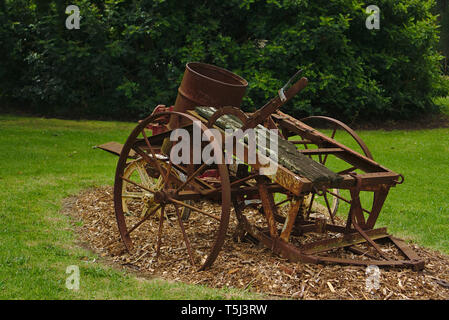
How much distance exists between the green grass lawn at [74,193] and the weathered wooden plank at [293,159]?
105 centimetres

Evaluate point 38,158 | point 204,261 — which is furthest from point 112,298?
point 38,158

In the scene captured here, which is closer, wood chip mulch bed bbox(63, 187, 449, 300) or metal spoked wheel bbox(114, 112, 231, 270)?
wood chip mulch bed bbox(63, 187, 449, 300)

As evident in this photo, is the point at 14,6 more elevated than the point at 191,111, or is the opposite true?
the point at 14,6

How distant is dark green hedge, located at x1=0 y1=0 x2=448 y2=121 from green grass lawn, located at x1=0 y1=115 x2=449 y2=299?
1.02 m

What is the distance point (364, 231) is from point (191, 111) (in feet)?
6.33

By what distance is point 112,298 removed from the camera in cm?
380

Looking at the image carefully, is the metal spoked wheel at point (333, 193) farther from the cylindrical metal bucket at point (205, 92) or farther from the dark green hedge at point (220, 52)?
the dark green hedge at point (220, 52)

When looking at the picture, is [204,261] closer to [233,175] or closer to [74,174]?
[233,175]

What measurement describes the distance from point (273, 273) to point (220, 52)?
9.63 metres

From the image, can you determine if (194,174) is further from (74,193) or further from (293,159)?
(74,193)

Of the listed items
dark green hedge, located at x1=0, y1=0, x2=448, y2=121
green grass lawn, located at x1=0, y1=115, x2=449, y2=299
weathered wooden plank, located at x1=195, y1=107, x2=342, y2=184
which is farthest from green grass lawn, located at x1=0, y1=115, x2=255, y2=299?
dark green hedge, located at x1=0, y1=0, x2=448, y2=121

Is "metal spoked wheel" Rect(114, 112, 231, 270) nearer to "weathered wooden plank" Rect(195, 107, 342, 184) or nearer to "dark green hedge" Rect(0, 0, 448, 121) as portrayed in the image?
"weathered wooden plank" Rect(195, 107, 342, 184)

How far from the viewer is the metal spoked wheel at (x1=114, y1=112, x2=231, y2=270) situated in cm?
431

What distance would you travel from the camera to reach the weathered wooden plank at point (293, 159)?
13.5 feet
